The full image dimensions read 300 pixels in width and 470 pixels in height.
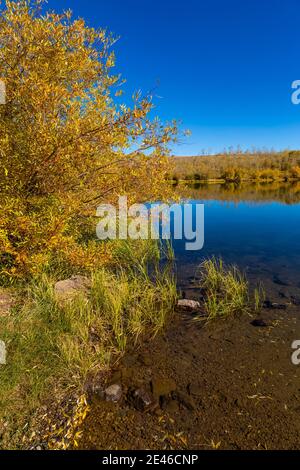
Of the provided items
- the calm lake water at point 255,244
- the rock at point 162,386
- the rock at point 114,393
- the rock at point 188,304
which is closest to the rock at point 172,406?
the rock at point 162,386

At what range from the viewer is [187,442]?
3.92 m

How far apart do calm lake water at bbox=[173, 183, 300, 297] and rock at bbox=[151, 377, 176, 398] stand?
164 inches

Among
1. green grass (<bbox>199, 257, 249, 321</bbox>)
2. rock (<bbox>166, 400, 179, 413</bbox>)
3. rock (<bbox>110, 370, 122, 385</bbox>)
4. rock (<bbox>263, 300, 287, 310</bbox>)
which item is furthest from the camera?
rock (<bbox>263, 300, 287, 310</bbox>)

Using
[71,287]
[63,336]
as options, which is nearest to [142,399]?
[63,336]

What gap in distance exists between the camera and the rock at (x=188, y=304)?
7733 millimetres

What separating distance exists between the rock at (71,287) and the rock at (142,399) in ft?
9.40

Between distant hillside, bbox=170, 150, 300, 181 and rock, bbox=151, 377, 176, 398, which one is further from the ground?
distant hillside, bbox=170, 150, 300, 181

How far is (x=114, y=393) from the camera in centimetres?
475

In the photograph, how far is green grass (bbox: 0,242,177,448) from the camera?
14.7ft

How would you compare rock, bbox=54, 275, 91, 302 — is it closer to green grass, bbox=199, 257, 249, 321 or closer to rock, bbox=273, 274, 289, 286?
green grass, bbox=199, 257, 249, 321

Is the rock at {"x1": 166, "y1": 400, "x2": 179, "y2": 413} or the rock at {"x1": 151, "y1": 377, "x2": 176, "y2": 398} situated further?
the rock at {"x1": 151, "y1": 377, "x2": 176, "y2": 398}

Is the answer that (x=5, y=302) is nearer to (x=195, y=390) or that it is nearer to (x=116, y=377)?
(x=116, y=377)

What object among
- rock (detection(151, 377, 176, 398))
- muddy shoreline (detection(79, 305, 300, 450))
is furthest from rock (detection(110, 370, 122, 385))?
rock (detection(151, 377, 176, 398))

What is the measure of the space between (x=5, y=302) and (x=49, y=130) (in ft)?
12.9
